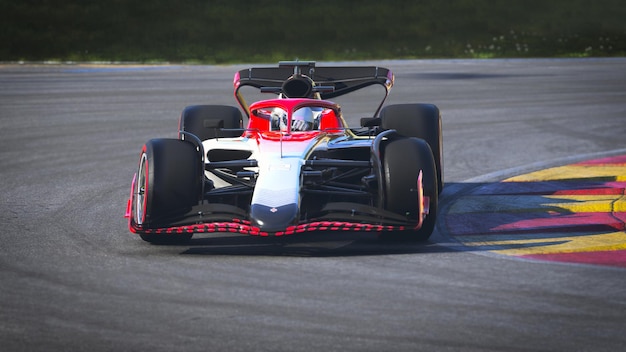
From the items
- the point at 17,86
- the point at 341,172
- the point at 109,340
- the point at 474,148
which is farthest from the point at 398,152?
the point at 17,86

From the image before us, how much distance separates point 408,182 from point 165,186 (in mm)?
1975

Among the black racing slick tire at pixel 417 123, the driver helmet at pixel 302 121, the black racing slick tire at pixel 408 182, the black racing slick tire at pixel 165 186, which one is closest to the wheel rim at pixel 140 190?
the black racing slick tire at pixel 165 186

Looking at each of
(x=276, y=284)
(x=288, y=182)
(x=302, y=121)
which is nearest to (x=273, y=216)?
(x=288, y=182)

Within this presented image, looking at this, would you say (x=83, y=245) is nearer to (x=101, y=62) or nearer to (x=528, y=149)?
(x=528, y=149)

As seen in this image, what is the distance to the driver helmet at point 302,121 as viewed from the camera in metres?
11.2

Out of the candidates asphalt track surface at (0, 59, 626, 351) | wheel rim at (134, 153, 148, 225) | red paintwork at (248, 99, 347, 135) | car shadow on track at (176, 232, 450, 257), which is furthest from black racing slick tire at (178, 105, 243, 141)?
car shadow on track at (176, 232, 450, 257)

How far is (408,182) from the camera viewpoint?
9531mm

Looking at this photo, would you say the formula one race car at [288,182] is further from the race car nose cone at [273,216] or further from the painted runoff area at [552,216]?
the painted runoff area at [552,216]

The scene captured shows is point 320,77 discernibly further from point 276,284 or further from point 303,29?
point 303,29

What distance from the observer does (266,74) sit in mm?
12750

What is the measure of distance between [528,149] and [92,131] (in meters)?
7.22

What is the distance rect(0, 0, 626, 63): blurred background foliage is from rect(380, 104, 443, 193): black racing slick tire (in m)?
27.1

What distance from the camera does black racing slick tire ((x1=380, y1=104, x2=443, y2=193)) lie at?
39.1 ft

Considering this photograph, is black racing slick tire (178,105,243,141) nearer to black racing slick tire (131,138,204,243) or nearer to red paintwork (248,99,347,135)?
red paintwork (248,99,347,135)
